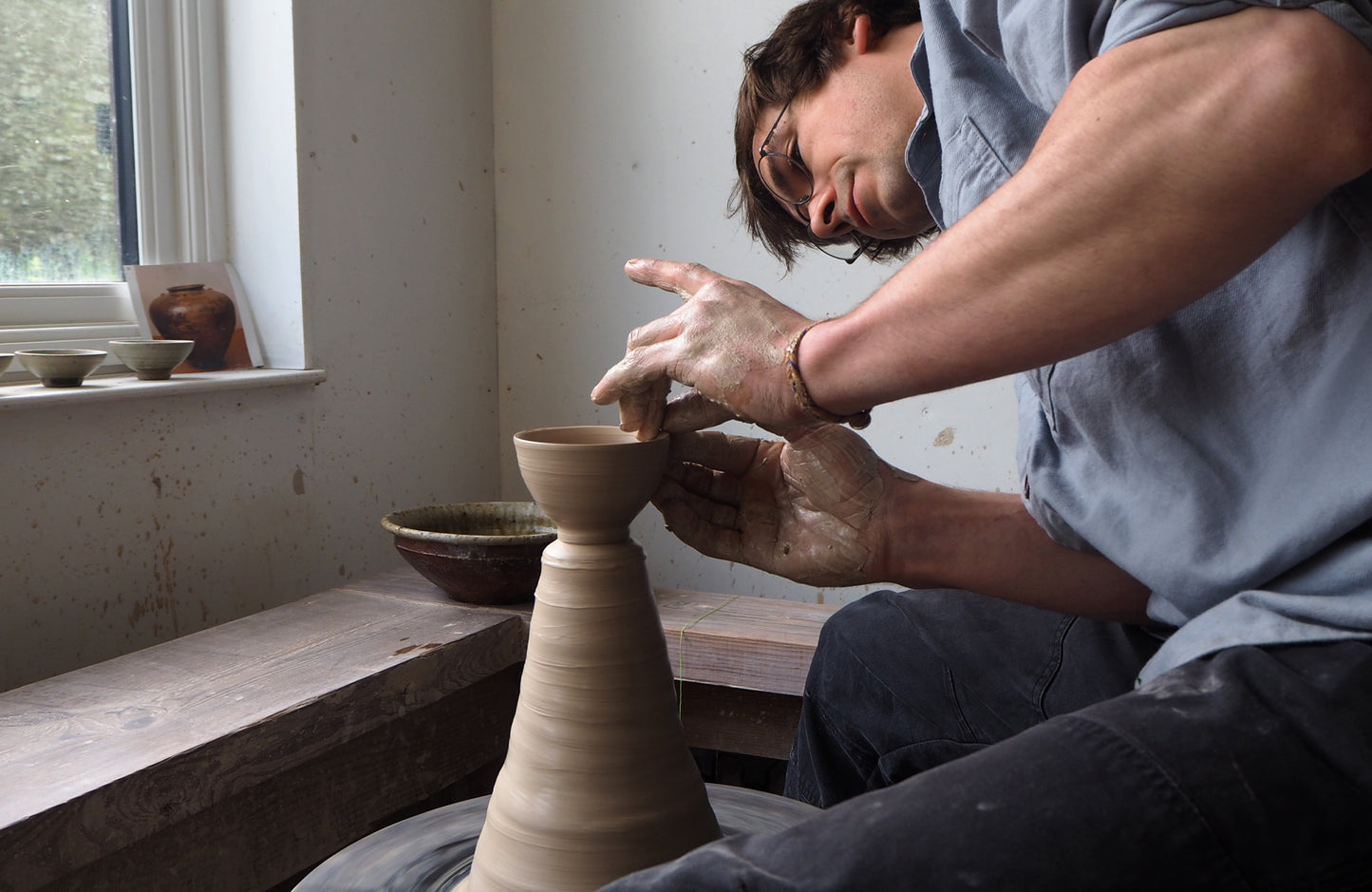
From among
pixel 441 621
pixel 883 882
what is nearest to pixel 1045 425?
pixel 883 882

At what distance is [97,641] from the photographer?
5.57 feet

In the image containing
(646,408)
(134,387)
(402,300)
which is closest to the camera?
(646,408)

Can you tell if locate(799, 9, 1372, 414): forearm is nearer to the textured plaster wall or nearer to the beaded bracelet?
the beaded bracelet

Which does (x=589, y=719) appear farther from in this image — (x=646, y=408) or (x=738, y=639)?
(x=738, y=639)

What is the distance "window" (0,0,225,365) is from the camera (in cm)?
174

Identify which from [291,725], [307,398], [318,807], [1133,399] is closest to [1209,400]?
[1133,399]

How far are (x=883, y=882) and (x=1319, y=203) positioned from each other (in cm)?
60

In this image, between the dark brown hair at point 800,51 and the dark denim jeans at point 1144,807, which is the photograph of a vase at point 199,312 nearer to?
the dark brown hair at point 800,51

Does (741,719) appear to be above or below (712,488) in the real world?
below

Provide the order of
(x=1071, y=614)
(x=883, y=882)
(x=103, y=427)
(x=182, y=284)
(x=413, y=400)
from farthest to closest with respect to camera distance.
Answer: (x=413, y=400) → (x=182, y=284) → (x=103, y=427) → (x=1071, y=614) → (x=883, y=882)

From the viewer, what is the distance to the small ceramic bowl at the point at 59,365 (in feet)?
5.30

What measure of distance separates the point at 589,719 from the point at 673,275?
17.6 inches

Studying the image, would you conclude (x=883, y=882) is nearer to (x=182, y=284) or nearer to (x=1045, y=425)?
(x=1045, y=425)

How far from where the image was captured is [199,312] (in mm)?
1963
